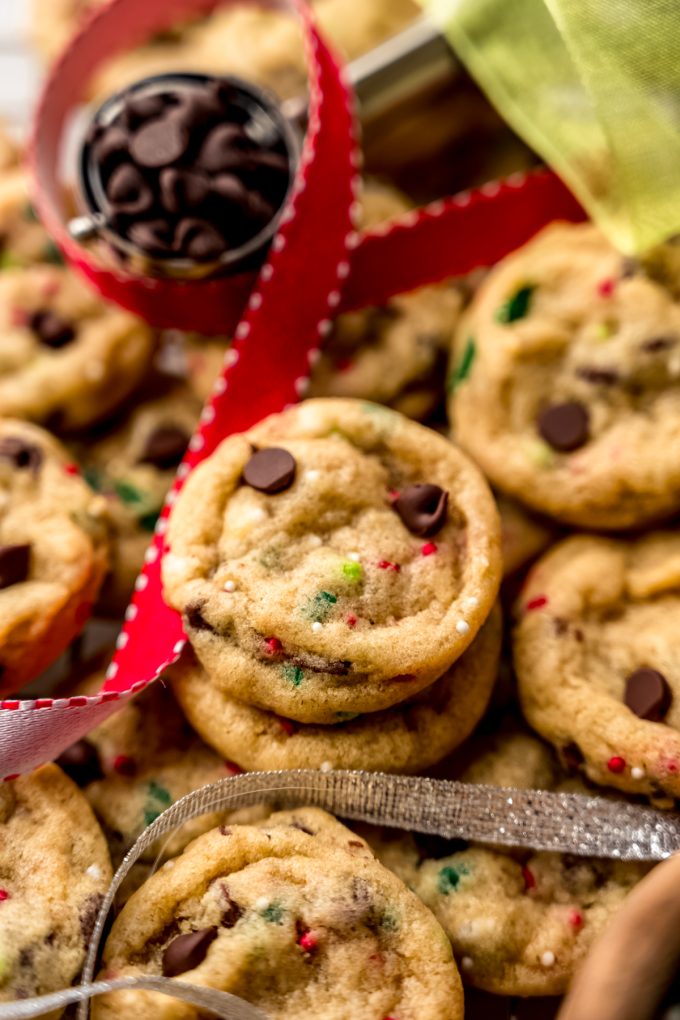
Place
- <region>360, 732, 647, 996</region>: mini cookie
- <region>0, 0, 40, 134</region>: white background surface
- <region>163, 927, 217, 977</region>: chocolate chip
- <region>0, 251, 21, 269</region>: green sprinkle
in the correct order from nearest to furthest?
<region>163, 927, 217, 977</region>: chocolate chip, <region>360, 732, 647, 996</region>: mini cookie, <region>0, 251, 21, 269</region>: green sprinkle, <region>0, 0, 40, 134</region>: white background surface

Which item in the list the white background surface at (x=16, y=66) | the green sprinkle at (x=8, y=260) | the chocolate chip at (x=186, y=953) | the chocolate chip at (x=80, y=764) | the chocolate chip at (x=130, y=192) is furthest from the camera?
the white background surface at (x=16, y=66)

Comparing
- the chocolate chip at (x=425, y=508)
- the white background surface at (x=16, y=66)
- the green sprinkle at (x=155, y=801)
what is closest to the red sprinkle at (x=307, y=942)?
the green sprinkle at (x=155, y=801)

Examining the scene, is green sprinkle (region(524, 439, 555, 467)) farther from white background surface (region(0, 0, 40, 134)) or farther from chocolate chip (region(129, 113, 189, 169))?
white background surface (region(0, 0, 40, 134))

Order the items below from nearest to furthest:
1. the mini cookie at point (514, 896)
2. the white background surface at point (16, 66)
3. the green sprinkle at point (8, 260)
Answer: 1. the mini cookie at point (514, 896)
2. the green sprinkle at point (8, 260)
3. the white background surface at point (16, 66)

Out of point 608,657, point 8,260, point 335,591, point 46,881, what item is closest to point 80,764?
point 46,881

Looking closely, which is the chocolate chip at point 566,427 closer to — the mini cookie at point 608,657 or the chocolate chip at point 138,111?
the mini cookie at point 608,657

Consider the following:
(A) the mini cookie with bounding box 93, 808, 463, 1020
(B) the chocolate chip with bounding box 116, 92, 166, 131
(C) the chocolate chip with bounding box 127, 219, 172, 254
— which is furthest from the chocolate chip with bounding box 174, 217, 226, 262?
(A) the mini cookie with bounding box 93, 808, 463, 1020

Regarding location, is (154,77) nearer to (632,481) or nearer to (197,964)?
(632,481)
